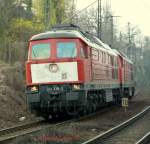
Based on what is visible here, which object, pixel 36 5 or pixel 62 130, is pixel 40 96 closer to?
pixel 62 130

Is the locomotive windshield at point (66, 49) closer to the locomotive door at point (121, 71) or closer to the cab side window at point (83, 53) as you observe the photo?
the cab side window at point (83, 53)

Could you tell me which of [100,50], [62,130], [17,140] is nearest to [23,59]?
[100,50]

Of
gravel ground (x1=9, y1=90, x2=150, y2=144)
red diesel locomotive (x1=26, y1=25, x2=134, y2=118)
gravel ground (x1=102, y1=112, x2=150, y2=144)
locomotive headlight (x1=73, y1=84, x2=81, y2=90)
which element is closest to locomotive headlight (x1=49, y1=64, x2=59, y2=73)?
red diesel locomotive (x1=26, y1=25, x2=134, y2=118)

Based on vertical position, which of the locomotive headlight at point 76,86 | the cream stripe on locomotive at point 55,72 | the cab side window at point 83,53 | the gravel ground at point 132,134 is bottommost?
the gravel ground at point 132,134

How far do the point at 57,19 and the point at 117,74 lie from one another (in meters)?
21.4

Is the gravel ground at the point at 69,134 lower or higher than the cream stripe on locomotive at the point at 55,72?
lower

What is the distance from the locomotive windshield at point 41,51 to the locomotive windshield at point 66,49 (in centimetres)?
47

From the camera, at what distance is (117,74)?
31297 mm

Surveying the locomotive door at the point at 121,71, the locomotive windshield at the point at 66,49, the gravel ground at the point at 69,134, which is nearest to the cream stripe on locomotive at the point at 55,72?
the locomotive windshield at the point at 66,49

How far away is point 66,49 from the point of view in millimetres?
20594

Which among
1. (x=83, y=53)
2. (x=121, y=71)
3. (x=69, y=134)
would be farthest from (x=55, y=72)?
(x=121, y=71)

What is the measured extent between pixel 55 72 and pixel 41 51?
1271mm

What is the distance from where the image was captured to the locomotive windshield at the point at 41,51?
2058 cm

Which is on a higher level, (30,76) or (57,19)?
(57,19)
